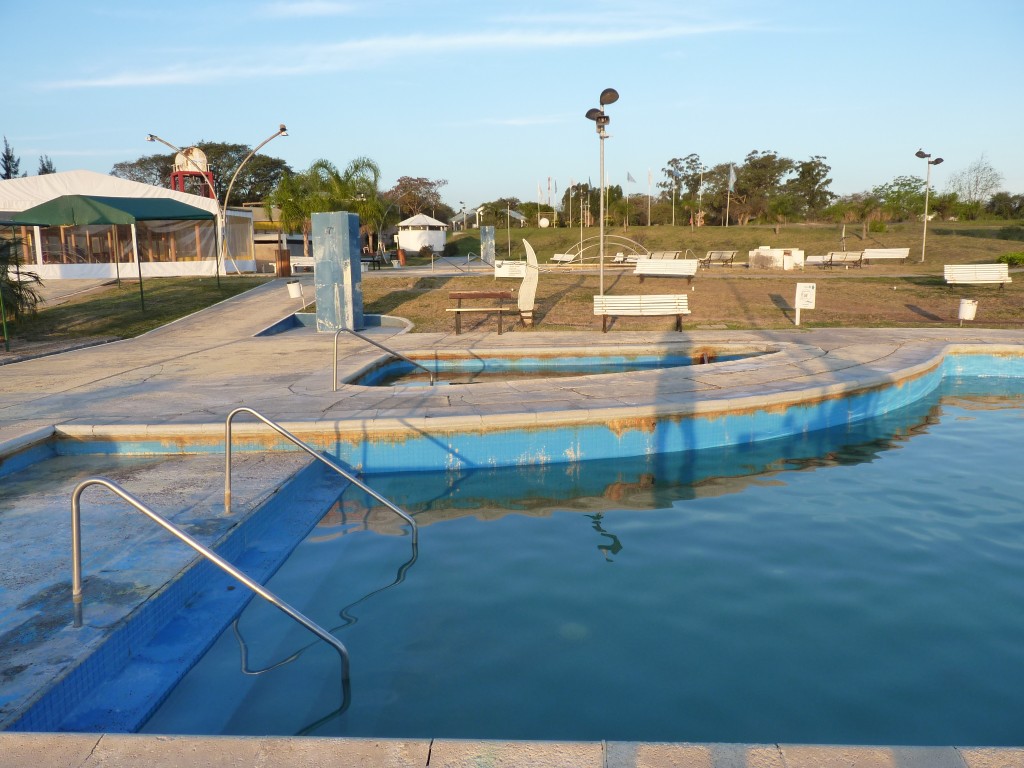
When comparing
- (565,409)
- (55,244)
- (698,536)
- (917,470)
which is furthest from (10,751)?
(55,244)

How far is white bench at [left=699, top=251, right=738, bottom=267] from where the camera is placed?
1096 inches

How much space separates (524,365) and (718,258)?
18463mm

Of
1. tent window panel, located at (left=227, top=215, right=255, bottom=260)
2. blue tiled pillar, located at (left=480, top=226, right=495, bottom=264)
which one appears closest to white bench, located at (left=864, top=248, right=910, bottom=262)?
blue tiled pillar, located at (left=480, top=226, right=495, bottom=264)

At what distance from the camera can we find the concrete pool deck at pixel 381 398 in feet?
8.41

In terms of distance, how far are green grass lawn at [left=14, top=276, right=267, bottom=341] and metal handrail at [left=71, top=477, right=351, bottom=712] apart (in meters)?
13.0

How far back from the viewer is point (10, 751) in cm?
261

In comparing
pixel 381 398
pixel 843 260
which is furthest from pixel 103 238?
pixel 843 260

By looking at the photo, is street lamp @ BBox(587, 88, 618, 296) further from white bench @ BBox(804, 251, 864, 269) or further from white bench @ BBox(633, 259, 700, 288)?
white bench @ BBox(804, 251, 864, 269)

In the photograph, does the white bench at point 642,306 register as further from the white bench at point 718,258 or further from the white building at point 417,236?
the white building at point 417,236

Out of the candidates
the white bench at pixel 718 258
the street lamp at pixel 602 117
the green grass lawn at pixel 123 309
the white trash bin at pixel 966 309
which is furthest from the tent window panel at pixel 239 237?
the white trash bin at pixel 966 309

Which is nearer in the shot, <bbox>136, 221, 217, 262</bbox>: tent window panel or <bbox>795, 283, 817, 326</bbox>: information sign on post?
<bbox>795, 283, 817, 326</bbox>: information sign on post

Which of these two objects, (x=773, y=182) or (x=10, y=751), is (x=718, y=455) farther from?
(x=773, y=182)

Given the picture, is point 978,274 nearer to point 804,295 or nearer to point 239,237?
point 804,295

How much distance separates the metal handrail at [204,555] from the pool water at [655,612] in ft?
0.57
